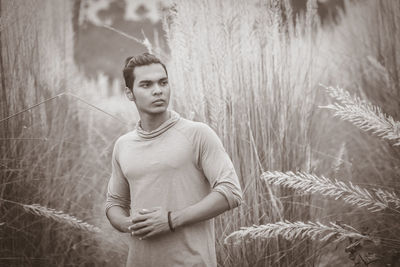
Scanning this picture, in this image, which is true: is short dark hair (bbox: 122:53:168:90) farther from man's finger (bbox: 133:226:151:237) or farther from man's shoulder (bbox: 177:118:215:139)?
man's finger (bbox: 133:226:151:237)

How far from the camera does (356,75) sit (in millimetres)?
3436

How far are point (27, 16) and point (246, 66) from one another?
1.34 metres

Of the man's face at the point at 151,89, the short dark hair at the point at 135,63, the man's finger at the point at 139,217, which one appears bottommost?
the man's finger at the point at 139,217


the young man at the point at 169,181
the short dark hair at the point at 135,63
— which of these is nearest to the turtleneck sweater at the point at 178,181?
the young man at the point at 169,181

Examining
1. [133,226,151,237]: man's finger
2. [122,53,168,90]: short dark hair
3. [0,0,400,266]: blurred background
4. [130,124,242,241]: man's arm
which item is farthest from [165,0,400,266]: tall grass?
[133,226,151,237]: man's finger

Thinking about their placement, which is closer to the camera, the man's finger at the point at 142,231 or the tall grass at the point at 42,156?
the man's finger at the point at 142,231

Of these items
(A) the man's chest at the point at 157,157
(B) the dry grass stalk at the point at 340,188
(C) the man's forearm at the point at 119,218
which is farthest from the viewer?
(C) the man's forearm at the point at 119,218

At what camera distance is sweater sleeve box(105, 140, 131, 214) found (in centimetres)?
209

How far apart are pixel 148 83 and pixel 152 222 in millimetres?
555

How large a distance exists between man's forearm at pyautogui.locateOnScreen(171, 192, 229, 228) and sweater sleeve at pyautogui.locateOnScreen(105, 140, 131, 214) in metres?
0.41

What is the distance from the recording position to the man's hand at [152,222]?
5.76ft

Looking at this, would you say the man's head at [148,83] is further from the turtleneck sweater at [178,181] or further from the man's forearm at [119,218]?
the man's forearm at [119,218]

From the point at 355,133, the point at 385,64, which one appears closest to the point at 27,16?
the point at 385,64

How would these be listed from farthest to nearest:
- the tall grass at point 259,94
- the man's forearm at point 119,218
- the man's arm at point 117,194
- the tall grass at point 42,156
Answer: the tall grass at point 42,156
the tall grass at point 259,94
the man's arm at point 117,194
the man's forearm at point 119,218
